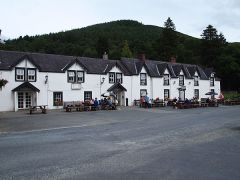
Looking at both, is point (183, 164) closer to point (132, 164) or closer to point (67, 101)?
point (132, 164)

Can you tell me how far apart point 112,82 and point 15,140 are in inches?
1193

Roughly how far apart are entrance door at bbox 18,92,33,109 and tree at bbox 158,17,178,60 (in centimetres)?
5968

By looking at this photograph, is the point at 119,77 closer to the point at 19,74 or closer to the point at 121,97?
the point at 121,97

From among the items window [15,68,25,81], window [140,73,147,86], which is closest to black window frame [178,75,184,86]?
window [140,73,147,86]

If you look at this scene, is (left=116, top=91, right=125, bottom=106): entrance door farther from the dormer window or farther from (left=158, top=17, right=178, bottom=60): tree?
(left=158, top=17, right=178, bottom=60): tree

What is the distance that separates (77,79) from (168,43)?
58449mm

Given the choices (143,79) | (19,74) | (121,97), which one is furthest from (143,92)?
(19,74)

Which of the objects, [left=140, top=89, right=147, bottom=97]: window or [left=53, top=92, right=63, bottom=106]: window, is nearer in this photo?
[left=53, top=92, right=63, bottom=106]: window

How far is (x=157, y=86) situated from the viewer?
163 feet

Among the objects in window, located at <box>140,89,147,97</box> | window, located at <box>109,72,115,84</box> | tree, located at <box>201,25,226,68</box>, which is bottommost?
window, located at <box>140,89,147,97</box>

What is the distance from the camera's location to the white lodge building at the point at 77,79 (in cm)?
3510

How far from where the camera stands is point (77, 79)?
40188 millimetres

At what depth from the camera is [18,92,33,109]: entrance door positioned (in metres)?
35.5

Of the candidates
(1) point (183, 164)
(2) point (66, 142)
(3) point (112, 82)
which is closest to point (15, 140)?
(2) point (66, 142)
